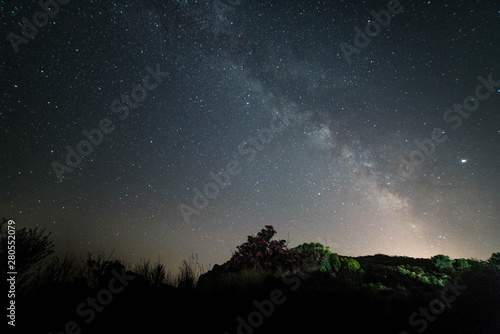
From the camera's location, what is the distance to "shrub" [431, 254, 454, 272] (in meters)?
9.98

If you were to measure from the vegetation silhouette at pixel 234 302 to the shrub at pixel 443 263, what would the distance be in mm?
3311

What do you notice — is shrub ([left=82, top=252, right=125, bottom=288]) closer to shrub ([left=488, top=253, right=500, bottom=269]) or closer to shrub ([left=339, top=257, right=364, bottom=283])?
shrub ([left=339, top=257, right=364, bottom=283])

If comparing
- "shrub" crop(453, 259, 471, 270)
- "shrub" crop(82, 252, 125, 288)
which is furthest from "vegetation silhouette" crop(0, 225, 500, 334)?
"shrub" crop(453, 259, 471, 270)

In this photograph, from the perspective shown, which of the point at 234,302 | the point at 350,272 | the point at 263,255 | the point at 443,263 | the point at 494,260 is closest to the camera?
the point at 234,302

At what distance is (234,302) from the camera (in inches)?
179

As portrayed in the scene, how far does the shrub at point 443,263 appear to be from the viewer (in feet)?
32.7

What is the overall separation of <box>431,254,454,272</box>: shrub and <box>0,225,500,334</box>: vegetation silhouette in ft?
10.9

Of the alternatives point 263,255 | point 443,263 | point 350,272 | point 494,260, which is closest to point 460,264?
point 443,263

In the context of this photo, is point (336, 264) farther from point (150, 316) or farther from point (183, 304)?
point (150, 316)

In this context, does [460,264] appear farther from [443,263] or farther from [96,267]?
[96,267]

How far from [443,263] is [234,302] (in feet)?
39.5

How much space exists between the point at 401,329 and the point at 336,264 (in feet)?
11.3

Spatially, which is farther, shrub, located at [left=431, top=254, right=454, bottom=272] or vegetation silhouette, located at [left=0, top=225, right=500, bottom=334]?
shrub, located at [left=431, top=254, right=454, bottom=272]

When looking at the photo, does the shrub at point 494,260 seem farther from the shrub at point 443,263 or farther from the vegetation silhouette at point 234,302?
the vegetation silhouette at point 234,302
